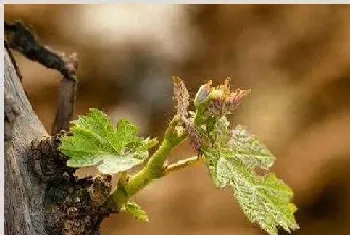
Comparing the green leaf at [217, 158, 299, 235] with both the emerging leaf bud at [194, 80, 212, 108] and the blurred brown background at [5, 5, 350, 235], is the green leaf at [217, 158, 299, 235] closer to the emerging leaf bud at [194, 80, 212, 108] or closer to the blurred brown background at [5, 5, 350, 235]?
the emerging leaf bud at [194, 80, 212, 108]

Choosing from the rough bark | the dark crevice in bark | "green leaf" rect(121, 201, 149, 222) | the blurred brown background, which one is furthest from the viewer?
the blurred brown background

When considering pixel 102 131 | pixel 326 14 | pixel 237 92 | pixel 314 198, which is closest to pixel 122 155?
pixel 102 131

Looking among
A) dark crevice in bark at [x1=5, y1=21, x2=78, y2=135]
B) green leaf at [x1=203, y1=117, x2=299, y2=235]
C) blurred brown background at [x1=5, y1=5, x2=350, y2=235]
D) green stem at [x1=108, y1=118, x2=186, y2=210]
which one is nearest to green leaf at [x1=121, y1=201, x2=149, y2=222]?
green stem at [x1=108, y1=118, x2=186, y2=210]

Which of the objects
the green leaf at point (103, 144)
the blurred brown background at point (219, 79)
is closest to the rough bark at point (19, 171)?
the green leaf at point (103, 144)

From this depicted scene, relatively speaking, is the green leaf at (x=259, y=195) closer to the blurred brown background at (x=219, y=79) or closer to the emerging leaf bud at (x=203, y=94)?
the emerging leaf bud at (x=203, y=94)

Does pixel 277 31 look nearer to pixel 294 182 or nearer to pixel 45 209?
pixel 294 182

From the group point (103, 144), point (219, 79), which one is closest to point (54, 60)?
point (103, 144)
